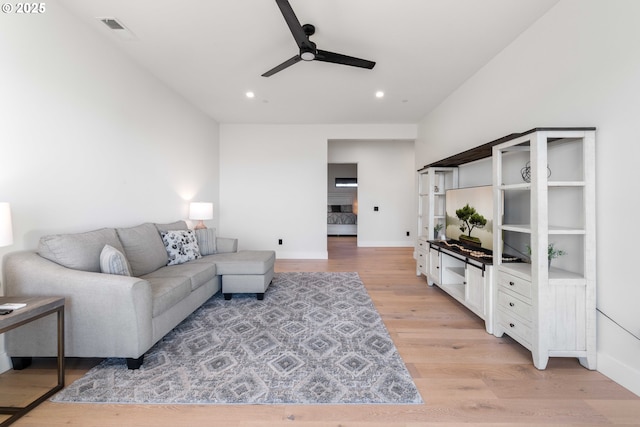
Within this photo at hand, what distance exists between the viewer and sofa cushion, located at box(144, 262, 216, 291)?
8.48 feet

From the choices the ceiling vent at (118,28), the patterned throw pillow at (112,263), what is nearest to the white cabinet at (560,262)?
the patterned throw pillow at (112,263)

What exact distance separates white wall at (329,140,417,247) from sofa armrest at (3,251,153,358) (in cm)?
590

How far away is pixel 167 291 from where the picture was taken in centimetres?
216

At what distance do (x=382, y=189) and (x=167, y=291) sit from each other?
6.02 meters

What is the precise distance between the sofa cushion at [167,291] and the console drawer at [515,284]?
2800 mm

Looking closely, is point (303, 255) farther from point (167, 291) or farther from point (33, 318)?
point (33, 318)

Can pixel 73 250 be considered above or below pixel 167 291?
above

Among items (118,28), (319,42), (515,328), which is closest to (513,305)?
(515,328)

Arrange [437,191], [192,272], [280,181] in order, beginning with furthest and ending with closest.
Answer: [280,181] → [437,191] → [192,272]

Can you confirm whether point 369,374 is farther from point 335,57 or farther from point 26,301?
point 335,57

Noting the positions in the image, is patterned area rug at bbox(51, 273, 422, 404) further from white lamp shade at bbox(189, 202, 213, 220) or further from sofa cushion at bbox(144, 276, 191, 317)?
white lamp shade at bbox(189, 202, 213, 220)

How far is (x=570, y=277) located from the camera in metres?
1.89

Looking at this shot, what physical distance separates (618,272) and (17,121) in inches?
169

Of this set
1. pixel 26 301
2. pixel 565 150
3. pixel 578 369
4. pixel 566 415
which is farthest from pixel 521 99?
pixel 26 301
